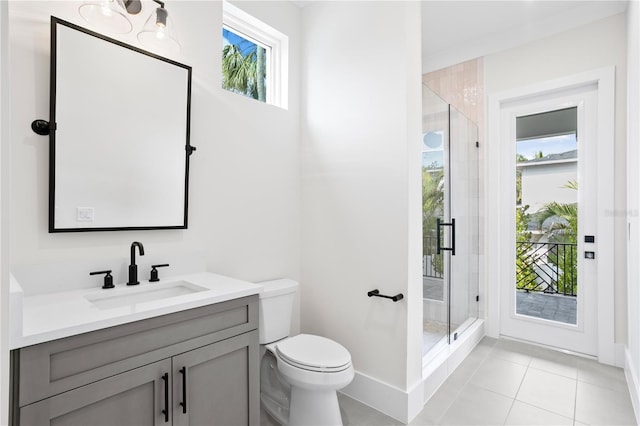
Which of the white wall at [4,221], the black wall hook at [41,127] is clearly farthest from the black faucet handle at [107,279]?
the white wall at [4,221]

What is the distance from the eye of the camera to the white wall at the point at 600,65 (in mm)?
2570

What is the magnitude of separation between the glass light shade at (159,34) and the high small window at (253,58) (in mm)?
428

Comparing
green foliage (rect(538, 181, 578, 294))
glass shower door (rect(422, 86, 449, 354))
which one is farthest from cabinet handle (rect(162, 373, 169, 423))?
green foliage (rect(538, 181, 578, 294))

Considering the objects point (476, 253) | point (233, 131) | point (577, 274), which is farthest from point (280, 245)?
point (577, 274)

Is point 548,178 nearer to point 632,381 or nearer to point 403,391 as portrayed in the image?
point 632,381

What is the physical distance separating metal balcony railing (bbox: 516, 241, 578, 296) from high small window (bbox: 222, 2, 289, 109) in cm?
255

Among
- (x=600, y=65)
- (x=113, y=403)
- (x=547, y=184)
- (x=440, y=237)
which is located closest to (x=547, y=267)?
(x=547, y=184)

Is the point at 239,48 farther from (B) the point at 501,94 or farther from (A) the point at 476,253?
(A) the point at 476,253

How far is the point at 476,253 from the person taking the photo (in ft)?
10.6

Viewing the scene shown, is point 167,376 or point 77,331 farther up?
point 77,331

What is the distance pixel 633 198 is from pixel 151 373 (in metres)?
2.89

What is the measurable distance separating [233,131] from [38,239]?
44.9 inches

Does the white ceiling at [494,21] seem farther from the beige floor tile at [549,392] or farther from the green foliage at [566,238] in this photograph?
the beige floor tile at [549,392]

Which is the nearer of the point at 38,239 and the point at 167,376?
the point at 167,376
